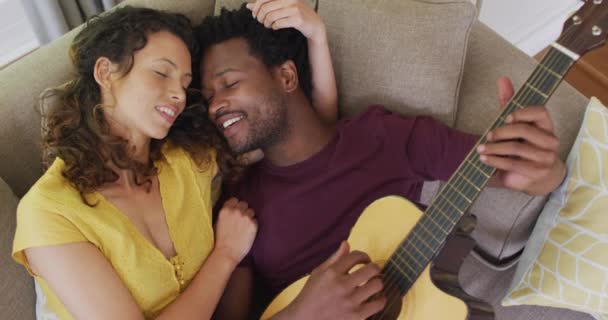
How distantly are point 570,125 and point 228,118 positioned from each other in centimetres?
82

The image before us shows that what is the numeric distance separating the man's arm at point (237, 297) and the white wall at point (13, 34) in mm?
1269

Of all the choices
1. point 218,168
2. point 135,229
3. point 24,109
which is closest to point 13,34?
point 24,109

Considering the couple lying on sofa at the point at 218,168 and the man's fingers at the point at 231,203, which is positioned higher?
the couple lying on sofa at the point at 218,168

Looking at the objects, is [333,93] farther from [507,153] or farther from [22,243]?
[22,243]

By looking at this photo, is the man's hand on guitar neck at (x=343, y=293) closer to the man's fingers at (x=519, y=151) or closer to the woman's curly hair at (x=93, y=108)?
the man's fingers at (x=519, y=151)

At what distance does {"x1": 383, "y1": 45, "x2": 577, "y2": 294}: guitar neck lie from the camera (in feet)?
2.81

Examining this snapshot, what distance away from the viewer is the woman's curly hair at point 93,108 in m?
1.02

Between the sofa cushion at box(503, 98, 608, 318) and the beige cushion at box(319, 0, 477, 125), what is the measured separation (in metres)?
0.33

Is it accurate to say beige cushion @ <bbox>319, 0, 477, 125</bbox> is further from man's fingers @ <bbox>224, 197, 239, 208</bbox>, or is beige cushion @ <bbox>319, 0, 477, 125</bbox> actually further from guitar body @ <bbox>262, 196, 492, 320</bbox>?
man's fingers @ <bbox>224, 197, 239, 208</bbox>

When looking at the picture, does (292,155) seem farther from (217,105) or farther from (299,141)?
(217,105)

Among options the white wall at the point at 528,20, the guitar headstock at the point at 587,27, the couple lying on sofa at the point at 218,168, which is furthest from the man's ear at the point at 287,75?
the white wall at the point at 528,20

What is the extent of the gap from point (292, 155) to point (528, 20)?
5.84 feet

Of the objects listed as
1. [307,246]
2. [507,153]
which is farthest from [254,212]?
[507,153]

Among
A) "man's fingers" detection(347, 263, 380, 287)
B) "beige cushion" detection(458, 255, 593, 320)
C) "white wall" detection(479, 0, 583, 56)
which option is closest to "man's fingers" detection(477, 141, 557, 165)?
"man's fingers" detection(347, 263, 380, 287)
